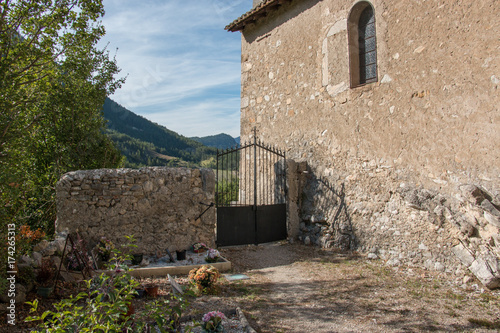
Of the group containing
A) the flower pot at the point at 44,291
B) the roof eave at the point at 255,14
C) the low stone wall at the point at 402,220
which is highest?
the roof eave at the point at 255,14

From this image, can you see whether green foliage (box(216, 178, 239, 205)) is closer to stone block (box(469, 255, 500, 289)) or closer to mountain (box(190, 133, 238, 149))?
stone block (box(469, 255, 500, 289))

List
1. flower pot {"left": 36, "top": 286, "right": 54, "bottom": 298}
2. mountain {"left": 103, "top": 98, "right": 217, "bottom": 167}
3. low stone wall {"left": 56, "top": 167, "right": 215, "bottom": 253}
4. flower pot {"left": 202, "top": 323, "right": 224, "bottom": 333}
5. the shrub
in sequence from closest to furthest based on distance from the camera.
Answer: flower pot {"left": 202, "top": 323, "right": 224, "bottom": 333} < flower pot {"left": 36, "top": 286, "right": 54, "bottom": 298} < the shrub < low stone wall {"left": 56, "top": 167, "right": 215, "bottom": 253} < mountain {"left": 103, "top": 98, "right": 217, "bottom": 167}

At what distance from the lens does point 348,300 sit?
4934 mm

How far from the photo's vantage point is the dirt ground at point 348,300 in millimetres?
4086

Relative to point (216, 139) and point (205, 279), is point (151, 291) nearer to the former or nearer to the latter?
point (205, 279)

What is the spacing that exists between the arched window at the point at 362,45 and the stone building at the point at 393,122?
0.02 m

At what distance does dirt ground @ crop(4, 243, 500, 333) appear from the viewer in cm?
409

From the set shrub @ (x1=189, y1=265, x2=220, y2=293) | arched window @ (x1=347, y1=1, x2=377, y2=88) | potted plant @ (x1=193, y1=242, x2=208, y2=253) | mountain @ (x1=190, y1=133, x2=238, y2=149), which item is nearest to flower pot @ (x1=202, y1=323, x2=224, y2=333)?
shrub @ (x1=189, y1=265, x2=220, y2=293)

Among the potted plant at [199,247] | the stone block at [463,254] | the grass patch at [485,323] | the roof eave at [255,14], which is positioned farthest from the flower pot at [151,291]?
the roof eave at [255,14]

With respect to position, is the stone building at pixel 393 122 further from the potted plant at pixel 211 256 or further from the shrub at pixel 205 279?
the shrub at pixel 205 279

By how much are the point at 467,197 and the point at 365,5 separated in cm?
483

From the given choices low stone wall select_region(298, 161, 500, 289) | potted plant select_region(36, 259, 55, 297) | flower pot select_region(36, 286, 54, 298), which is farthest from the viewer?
low stone wall select_region(298, 161, 500, 289)

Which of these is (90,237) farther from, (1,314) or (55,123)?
(55,123)

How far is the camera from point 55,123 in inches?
341
